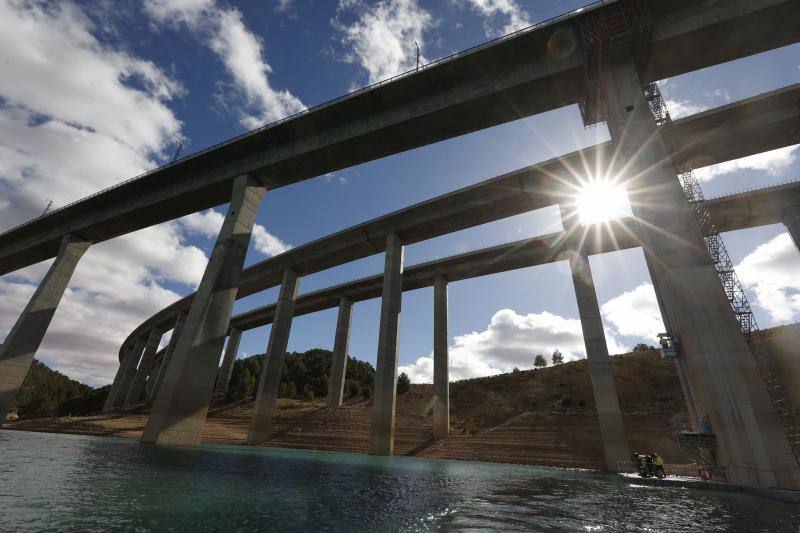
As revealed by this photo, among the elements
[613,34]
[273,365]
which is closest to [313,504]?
[613,34]

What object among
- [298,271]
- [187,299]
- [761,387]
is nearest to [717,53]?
[761,387]

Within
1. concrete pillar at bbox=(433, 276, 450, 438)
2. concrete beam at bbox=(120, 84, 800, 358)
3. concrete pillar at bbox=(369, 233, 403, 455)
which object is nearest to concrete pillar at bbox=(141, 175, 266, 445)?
concrete pillar at bbox=(369, 233, 403, 455)

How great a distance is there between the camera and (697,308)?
13.1 meters

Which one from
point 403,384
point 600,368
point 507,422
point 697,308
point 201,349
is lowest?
point 507,422

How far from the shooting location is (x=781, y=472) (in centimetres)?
1079

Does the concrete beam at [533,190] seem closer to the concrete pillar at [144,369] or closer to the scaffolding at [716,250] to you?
the scaffolding at [716,250]

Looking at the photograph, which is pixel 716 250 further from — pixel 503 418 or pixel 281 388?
pixel 281 388

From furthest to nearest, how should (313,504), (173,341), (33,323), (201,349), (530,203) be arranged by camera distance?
(173,341), (33,323), (530,203), (201,349), (313,504)

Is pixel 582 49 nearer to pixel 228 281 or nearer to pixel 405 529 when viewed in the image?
pixel 405 529

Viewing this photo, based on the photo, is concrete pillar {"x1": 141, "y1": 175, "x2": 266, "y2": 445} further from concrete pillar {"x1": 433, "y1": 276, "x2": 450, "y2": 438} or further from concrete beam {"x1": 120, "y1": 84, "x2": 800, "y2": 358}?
concrete pillar {"x1": 433, "y1": 276, "x2": 450, "y2": 438}

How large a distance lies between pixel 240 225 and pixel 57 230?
80.9 ft

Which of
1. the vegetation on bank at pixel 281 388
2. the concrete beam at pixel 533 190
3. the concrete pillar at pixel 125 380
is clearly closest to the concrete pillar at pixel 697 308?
the concrete beam at pixel 533 190

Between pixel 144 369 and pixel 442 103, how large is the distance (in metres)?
Answer: 68.9

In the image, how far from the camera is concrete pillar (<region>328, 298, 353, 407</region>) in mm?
41812
